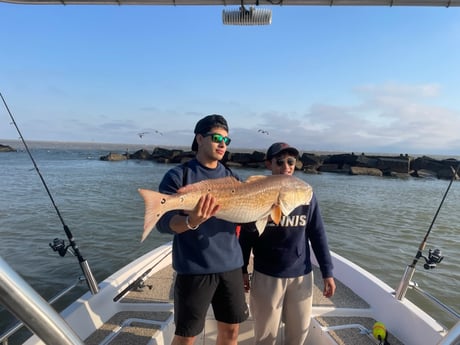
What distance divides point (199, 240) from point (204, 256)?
5.6 inches

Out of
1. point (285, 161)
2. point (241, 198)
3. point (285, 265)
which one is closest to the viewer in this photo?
point (241, 198)

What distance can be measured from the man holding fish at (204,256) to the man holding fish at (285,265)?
1.09 feet

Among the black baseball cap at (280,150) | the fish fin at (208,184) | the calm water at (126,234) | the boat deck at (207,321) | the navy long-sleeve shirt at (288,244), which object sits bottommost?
the calm water at (126,234)

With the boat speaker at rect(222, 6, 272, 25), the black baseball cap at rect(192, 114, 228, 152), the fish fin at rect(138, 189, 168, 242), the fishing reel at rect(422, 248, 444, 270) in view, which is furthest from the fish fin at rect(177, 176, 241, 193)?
the fishing reel at rect(422, 248, 444, 270)

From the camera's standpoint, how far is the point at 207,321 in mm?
3979

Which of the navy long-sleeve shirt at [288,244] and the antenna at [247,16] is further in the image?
the navy long-sleeve shirt at [288,244]

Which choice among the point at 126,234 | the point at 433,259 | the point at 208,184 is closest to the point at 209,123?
the point at 208,184

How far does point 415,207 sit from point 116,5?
20.7 meters

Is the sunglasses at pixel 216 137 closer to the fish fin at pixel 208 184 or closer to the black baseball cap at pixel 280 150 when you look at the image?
the fish fin at pixel 208 184

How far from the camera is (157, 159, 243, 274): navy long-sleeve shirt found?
2.69 m

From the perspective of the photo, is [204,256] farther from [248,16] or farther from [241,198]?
→ [248,16]

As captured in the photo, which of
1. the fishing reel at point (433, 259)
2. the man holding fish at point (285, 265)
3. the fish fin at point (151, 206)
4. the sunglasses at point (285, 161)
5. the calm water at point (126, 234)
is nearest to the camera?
the fish fin at point (151, 206)

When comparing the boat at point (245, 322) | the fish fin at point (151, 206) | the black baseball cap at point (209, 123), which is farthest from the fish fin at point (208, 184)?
the boat at point (245, 322)

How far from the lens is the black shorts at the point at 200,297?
8.80 feet
